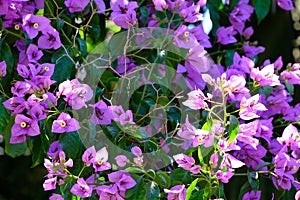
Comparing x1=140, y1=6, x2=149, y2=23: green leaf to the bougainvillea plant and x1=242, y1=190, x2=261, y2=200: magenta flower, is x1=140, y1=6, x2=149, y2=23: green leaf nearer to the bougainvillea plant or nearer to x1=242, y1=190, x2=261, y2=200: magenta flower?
the bougainvillea plant

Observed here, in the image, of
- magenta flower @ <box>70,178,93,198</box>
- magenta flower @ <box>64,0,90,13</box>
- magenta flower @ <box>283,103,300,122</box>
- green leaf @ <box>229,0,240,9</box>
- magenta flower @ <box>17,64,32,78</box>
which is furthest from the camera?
green leaf @ <box>229,0,240,9</box>

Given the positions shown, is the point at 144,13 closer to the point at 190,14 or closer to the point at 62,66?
the point at 190,14

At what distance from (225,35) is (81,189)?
584mm

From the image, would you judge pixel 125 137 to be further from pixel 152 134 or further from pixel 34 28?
pixel 34 28

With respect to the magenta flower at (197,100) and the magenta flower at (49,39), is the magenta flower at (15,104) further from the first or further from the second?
the magenta flower at (197,100)

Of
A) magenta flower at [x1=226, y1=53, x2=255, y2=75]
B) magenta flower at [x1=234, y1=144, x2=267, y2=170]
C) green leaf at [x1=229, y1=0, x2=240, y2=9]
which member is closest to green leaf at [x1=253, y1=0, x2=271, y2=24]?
green leaf at [x1=229, y1=0, x2=240, y2=9]

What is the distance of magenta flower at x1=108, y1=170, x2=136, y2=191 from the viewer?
3.34 feet

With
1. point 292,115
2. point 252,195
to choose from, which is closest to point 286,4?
point 292,115

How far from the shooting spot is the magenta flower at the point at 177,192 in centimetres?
100

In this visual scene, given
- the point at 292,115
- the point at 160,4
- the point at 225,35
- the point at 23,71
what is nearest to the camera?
the point at 23,71

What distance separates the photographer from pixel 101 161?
3.37 ft

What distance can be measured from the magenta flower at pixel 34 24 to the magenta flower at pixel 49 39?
11 mm

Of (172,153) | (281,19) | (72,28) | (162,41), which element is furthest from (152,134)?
(281,19)

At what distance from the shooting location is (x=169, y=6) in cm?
125
